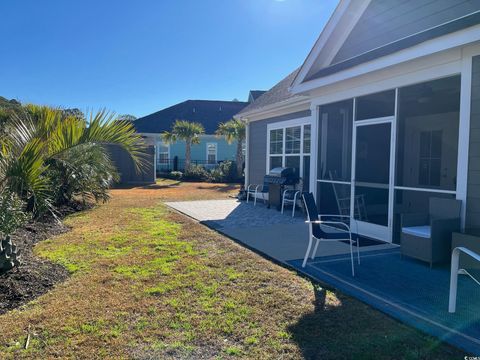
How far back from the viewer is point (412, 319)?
3174 mm

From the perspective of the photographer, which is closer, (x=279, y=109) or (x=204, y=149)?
(x=279, y=109)

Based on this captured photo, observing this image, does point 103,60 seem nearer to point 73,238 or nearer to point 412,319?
point 73,238

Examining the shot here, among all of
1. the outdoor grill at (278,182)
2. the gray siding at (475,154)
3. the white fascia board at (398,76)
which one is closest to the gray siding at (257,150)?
the outdoor grill at (278,182)

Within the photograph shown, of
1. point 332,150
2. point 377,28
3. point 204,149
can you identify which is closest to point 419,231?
point 332,150

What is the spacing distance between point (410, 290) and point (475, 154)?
213 centimetres

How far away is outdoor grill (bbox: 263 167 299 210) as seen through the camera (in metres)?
9.90

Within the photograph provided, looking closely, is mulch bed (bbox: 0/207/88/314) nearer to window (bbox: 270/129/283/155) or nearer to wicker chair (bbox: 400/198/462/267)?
wicker chair (bbox: 400/198/462/267)

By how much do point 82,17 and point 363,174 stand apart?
Answer: 9287mm

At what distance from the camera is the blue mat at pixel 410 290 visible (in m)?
3.02

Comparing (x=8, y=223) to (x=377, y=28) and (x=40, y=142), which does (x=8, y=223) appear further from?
(x=377, y=28)

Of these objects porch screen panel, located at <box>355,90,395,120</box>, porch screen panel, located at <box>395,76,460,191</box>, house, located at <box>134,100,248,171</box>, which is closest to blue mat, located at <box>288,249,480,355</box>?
porch screen panel, located at <box>355,90,395,120</box>

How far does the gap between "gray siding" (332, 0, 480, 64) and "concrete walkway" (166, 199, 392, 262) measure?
375 centimetres

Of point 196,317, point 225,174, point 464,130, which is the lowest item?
point 196,317

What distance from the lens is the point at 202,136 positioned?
88.4 ft
